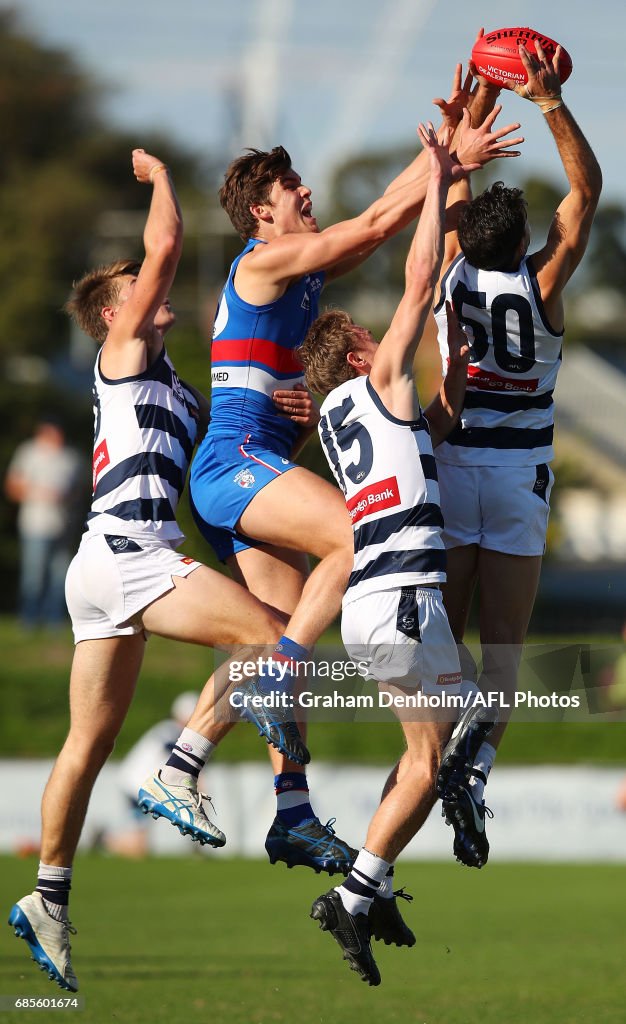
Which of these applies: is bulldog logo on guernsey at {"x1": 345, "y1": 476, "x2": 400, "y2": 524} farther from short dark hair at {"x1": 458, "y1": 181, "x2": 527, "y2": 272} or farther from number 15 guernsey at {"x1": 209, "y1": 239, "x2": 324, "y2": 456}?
short dark hair at {"x1": 458, "y1": 181, "x2": 527, "y2": 272}

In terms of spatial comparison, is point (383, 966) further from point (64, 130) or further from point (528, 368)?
point (64, 130)

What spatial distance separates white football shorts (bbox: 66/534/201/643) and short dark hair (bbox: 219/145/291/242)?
1.58 m

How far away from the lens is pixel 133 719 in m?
16.9

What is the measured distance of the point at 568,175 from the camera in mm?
6707

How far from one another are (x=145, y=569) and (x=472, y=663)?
156 centimetres

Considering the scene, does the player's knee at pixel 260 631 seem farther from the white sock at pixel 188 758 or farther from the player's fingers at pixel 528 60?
the player's fingers at pixel 528 60

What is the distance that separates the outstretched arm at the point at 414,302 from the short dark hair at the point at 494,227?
0.24 metres

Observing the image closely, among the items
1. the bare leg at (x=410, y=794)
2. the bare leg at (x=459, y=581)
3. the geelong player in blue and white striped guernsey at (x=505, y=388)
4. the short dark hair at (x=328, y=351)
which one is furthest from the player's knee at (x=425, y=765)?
the short dark hair at (x=328, y=351)

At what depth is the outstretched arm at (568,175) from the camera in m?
6.66

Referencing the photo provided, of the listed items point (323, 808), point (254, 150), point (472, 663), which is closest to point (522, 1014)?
point (472, 663)

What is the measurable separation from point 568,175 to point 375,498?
5.59ft

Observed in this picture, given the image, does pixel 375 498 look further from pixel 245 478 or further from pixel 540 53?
pixel 540 53

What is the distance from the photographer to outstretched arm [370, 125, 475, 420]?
6.25m

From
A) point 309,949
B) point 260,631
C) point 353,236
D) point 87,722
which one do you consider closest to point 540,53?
point 353,236
